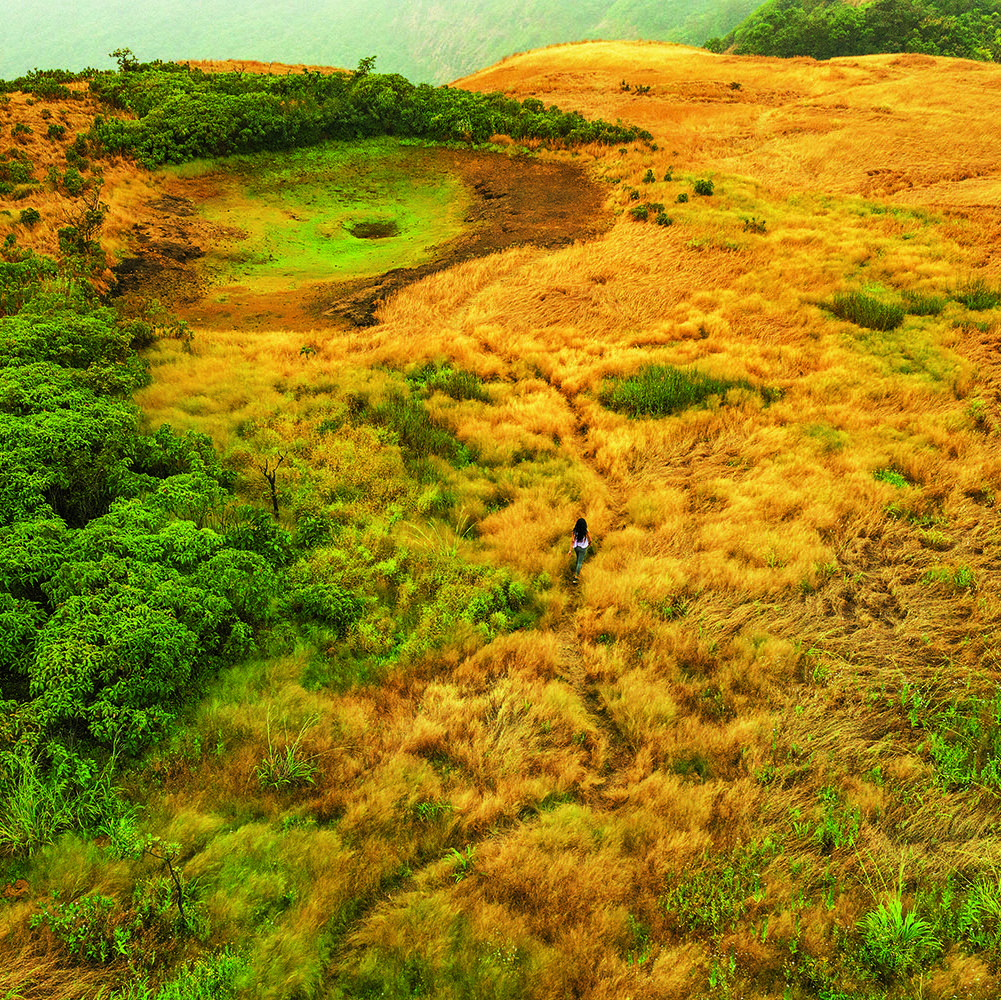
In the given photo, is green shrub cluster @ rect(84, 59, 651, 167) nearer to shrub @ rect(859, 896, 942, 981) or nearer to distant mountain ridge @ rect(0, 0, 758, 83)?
shrub @ rect(859, 896, 942, 981)

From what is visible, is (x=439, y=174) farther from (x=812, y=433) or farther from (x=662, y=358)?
(x=812, y=433)

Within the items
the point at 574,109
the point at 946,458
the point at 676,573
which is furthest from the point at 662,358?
the point at 574,109

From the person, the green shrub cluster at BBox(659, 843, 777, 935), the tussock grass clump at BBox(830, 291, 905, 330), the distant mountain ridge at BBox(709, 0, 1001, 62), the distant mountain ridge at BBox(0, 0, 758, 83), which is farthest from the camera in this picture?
the distant mountain ridge at BBox(0, 0, 758, 83)

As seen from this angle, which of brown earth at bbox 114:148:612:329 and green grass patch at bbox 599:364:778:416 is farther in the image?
brown earth at bbox 114:148:612:329

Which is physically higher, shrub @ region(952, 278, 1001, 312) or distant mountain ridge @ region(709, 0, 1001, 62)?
distant mountain ridge @ region(709, 0, 1001, 62)

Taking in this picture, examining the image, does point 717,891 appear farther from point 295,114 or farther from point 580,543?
point 295,114

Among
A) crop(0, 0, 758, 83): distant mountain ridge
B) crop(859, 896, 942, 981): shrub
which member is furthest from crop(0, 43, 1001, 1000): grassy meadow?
crop(0, 0, 758, 83): distant mountain ridge
